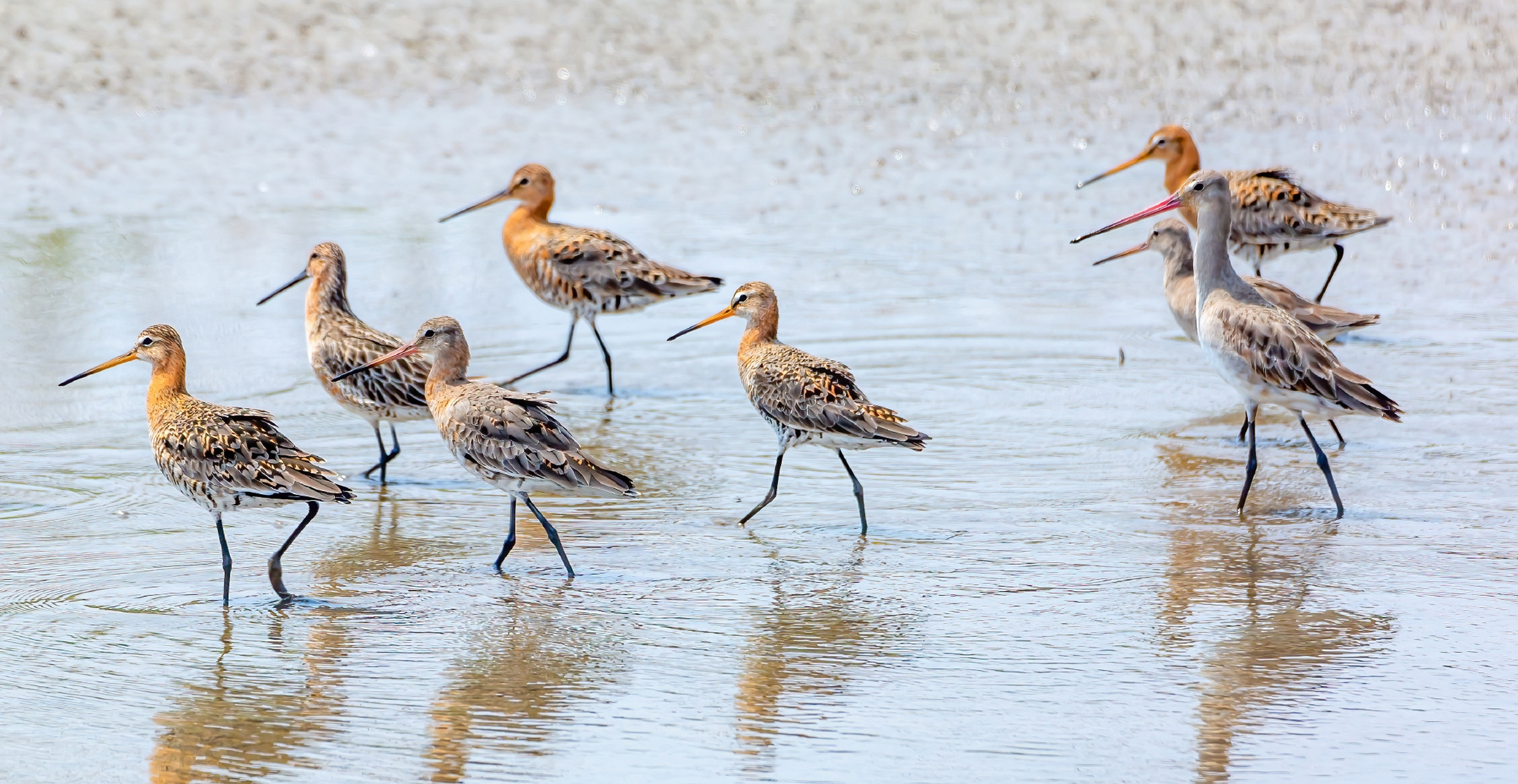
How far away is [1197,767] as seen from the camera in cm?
505

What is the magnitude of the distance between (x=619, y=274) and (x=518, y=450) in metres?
3.45

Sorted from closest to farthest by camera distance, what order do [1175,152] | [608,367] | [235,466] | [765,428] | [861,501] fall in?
1. [235,466]
2. [861,501]
3. [765,428]
4. [608,367]
5. [1175,152]

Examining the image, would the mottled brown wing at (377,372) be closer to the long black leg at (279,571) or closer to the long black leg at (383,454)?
the long black leg at (383,454)

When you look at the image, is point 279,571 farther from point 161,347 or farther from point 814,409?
point 814,409

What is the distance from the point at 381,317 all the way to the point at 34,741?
562 cm

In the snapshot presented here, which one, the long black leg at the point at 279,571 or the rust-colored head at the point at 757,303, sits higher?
the rust-colored head at the point at 757,303

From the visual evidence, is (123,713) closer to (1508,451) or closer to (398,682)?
(398,682)

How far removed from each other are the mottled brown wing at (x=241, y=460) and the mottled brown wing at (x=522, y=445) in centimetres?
61

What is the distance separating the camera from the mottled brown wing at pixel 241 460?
6.43 m

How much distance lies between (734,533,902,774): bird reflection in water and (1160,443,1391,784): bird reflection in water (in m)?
0.97

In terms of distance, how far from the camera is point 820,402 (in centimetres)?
743

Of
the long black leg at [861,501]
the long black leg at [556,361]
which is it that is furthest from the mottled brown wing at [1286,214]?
the long black leg at [861,501]

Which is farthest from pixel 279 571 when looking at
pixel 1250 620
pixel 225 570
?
pixel 1250 620

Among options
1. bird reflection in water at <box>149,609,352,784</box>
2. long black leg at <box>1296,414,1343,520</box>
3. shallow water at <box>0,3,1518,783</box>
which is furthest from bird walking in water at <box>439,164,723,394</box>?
bird reflection in water at <box>149,609,352,784</box>
